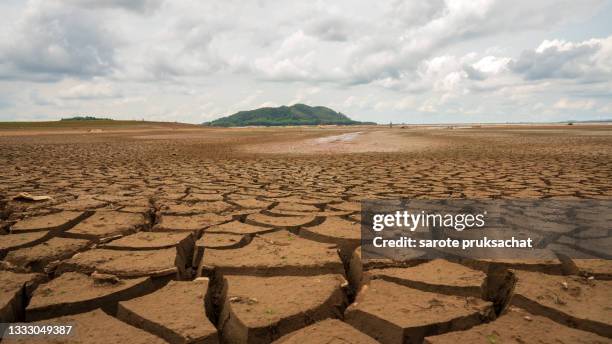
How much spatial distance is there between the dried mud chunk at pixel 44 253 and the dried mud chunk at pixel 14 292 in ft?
0.41

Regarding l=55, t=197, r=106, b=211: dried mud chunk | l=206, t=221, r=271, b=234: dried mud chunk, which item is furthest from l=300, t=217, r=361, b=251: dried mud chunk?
l=55, t=197, r=106, b=211: dried mud chunk

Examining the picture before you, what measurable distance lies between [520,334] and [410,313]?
330 mm

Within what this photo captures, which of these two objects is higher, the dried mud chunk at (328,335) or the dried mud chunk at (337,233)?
the dried mud chunk at (337,233)

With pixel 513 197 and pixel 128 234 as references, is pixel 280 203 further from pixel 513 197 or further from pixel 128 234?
pixel 513 197

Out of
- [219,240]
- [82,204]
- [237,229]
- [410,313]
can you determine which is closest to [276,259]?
[219,240]

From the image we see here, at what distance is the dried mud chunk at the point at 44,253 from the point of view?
178cm

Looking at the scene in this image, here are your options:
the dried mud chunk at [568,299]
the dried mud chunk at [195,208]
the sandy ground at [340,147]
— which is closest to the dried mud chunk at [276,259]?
the dried mud chunk at [568,299]

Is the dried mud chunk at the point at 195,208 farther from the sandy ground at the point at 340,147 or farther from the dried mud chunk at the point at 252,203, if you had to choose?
the sandy ground at the point at 340,147

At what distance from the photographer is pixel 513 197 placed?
3.35 metres

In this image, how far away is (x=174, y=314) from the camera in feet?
4.27

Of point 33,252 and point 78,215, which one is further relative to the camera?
point 78,215

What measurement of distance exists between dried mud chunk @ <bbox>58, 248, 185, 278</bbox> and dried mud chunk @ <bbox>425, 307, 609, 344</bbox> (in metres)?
1.14

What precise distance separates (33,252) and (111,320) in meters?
0.92

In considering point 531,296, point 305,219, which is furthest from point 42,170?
point 531,296
